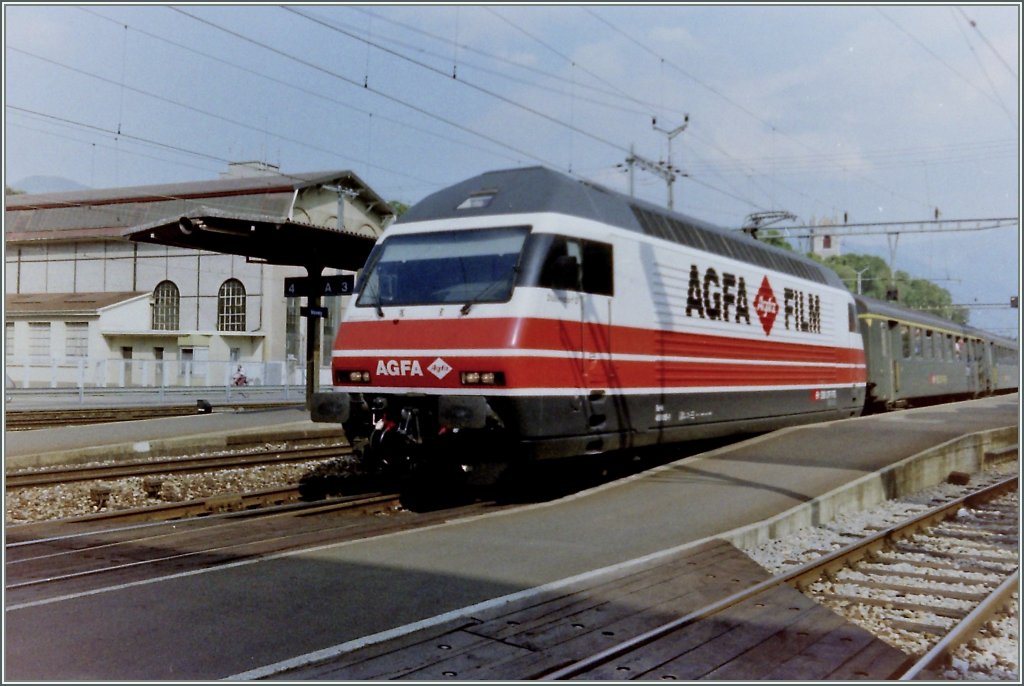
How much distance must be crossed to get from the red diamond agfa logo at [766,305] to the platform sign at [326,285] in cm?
824

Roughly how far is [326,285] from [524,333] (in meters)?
10.6

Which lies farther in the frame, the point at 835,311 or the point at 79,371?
the point at 79,371

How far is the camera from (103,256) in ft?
122

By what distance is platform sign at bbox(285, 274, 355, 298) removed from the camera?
18.3 meters

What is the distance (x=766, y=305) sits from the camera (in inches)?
563

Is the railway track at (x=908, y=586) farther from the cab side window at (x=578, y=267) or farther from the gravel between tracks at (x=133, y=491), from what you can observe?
the gravel between tracks at (x=133, y=491)

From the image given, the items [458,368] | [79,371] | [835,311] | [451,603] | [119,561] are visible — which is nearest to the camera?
[451,603]

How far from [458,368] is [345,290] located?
9.63 m

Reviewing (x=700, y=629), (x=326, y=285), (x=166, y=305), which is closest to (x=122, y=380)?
(x=326, y=285)

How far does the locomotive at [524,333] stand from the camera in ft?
29.5

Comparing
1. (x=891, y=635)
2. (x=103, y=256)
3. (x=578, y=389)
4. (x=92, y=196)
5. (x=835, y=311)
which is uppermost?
(x=92, y=196)

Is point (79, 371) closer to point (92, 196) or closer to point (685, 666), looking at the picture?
point (92, 196)

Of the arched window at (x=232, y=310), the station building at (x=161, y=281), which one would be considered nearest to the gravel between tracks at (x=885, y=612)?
the station building at (x=161, y=281)

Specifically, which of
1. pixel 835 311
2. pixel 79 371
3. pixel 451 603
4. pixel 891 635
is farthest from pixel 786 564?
pixel 79 371
